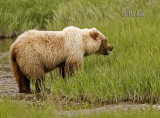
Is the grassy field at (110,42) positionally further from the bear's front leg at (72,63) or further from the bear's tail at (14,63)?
the bear's tail at (14,63)

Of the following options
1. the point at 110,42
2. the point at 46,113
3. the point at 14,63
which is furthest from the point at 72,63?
the point at 46,113

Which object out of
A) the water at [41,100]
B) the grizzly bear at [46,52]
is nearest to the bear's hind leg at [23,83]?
the grizzly bear at [46,52]

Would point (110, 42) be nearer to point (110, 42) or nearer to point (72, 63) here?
point (110, 42)

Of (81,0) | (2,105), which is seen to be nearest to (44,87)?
(2,105)

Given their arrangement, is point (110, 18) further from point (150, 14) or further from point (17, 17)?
point (17, 17)

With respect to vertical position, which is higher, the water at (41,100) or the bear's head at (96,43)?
the bear's head at (96,43)

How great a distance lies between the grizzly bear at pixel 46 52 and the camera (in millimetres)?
6496

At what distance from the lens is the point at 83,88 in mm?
6266

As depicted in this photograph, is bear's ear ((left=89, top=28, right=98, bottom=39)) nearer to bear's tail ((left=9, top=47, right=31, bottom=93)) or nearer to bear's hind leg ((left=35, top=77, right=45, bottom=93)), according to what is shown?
bear's hind leg ((left=35, top=77, right=45, bottom=93))

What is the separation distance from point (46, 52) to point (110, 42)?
83.9 inches

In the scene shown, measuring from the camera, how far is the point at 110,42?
27.9 feet

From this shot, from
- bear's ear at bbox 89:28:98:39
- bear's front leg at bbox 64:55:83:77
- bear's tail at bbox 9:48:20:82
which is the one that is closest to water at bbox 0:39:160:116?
bear's tail at bbox 9:48:20:82

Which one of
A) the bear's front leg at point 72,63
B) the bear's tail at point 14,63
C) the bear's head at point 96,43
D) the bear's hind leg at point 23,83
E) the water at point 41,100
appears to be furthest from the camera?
the bear's head at point 96,43

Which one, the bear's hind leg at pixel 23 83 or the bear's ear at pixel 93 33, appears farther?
the bear's ear at pixel 93 33
